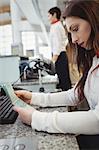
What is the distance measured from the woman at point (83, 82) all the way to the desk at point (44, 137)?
0.08 feet

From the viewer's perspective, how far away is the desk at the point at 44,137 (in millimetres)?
784

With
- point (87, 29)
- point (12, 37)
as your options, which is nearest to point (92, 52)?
point (87, 29)

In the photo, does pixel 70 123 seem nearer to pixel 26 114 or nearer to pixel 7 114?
pixel 26 114

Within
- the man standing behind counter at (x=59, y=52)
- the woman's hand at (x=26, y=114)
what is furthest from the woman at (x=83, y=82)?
the man standing behind counter at (x=59, y=52)

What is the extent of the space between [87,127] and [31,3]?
21.6 ft

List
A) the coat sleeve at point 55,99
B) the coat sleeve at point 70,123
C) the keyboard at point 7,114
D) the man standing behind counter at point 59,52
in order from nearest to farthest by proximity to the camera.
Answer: the coat sleeve at point 70,123 < the keyboard at point 7,114 < the coat sleeve at point 55,99 < the man standing behind counter at point 59,52

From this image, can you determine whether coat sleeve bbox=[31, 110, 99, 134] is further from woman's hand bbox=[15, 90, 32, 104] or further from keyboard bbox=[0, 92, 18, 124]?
woman's hand bbox=[15, 90, 32, 104]

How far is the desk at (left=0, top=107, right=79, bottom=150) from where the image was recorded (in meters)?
0.78

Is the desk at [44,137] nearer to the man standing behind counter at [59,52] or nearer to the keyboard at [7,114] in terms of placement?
the keyboard at [7,114]

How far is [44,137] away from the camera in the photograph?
871 millimetres

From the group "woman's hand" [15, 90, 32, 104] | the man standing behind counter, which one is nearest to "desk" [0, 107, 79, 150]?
"woman's hand" [15, 90, 32, 104]

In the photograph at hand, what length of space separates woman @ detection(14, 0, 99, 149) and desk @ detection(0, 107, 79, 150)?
1.0 inches

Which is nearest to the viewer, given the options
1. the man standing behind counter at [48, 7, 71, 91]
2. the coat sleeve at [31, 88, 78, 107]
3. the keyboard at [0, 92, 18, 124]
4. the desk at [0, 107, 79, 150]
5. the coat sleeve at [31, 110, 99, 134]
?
the desk at [0, 107, 79, 150]

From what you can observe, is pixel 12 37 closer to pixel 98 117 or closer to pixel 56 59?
pixel 56 59
